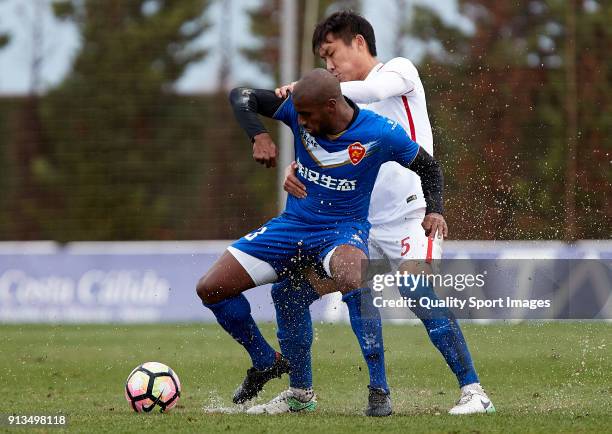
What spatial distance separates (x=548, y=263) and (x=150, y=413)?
336 centimetres

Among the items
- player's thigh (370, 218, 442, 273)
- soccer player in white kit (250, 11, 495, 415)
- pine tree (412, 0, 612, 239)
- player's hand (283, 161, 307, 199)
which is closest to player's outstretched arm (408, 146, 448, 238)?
soccer player in white kit (250, 11, 495, 415)

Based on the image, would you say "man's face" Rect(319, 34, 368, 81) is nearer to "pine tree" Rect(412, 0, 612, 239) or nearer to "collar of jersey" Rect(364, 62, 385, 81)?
"collar of jersey" Rect(364, 62, 385, 81)

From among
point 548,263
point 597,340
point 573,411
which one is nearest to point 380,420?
point 573,411

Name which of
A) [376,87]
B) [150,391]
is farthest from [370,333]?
[376,87]

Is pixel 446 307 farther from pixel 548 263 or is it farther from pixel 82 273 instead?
pixel 82 273

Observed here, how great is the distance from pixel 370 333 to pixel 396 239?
88 centimetres

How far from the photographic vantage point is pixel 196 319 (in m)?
14.1

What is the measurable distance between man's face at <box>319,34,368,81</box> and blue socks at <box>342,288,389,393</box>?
1.47 m

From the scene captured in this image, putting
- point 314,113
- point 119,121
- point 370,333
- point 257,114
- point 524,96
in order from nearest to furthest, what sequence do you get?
point 314,113
point 370,333
point 257,114
point 524,96
point 119,121

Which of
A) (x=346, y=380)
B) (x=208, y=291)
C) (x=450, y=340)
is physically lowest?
(x=346, y=380)

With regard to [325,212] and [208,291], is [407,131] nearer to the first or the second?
[325,212]

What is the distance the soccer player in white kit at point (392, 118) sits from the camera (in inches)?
254

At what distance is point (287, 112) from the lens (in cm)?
629

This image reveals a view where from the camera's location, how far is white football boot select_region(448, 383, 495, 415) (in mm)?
6036
